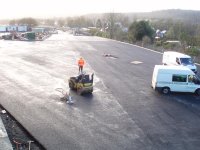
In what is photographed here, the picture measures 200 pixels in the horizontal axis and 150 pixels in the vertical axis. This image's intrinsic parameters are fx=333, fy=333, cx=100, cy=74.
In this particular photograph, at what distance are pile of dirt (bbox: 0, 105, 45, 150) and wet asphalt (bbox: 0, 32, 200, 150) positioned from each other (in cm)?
24

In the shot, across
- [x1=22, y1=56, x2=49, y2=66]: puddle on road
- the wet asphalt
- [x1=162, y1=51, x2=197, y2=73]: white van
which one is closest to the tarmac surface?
the wet asphalt

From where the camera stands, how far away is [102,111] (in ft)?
57.2

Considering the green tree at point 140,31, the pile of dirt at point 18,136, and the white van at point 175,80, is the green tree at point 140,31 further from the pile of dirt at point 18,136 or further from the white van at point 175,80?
the pile of dirt at point 18,136

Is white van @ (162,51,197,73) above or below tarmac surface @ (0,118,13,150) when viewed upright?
above

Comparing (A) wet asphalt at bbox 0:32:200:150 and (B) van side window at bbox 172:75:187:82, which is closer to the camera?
(A) wet asphalt at bbox 0:32:200:150

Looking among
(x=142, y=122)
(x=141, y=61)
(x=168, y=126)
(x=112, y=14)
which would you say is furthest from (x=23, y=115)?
(x=112, y=14)

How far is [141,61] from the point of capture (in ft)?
112

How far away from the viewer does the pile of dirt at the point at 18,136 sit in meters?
13.0

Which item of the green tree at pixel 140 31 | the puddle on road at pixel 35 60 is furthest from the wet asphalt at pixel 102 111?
the green tree at pixel 140 31

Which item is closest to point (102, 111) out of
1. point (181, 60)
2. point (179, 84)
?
point (179, 84)

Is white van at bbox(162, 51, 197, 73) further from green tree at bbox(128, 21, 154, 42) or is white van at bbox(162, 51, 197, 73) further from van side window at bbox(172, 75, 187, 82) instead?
green tree at bbox(128, 21, 154, 42)

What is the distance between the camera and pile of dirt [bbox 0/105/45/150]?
42.8 ft

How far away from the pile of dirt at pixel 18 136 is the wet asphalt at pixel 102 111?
0.24 m

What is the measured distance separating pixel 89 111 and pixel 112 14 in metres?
64.6
